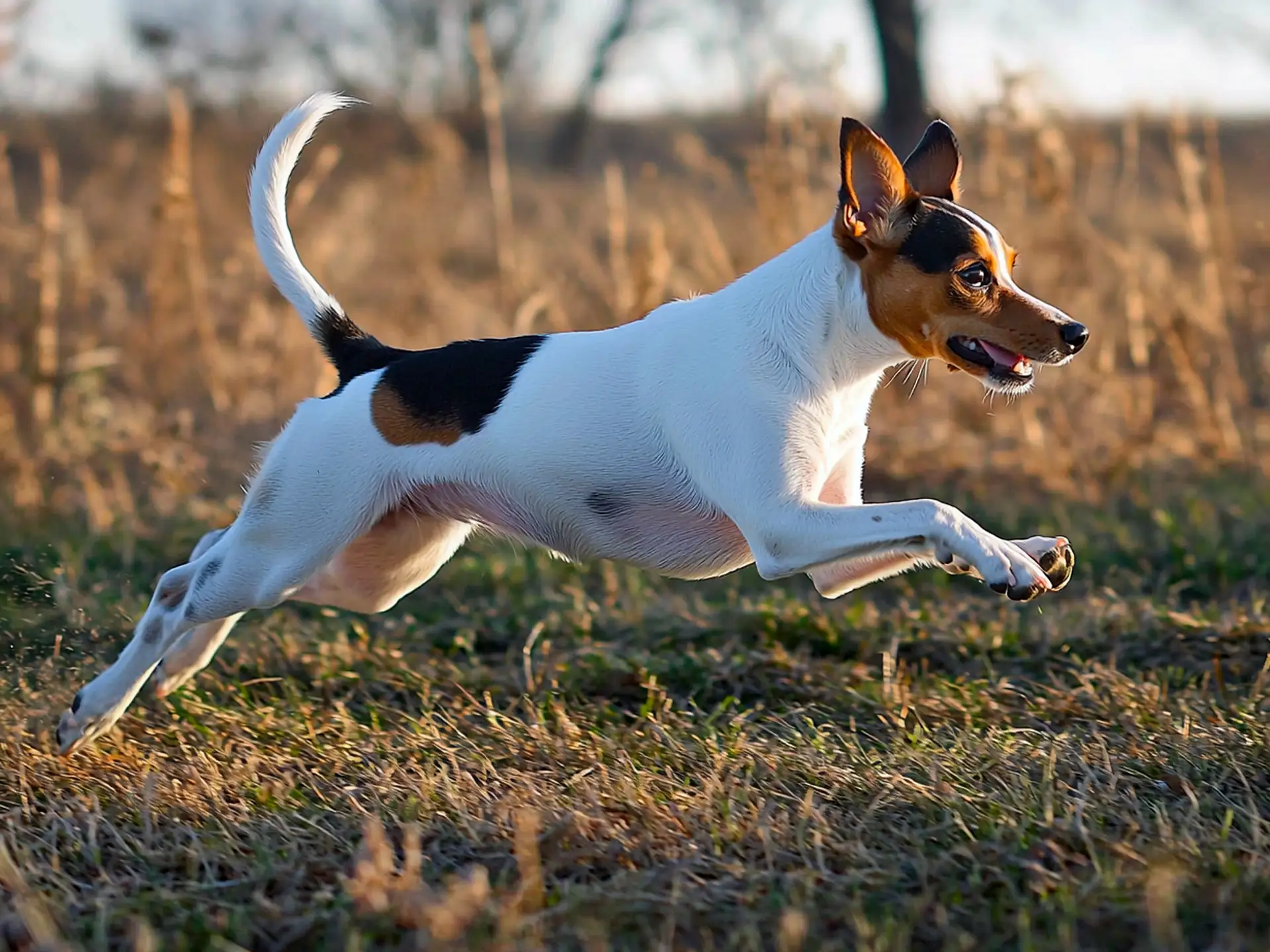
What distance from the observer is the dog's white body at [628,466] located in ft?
10.7

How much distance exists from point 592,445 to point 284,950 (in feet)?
4.65

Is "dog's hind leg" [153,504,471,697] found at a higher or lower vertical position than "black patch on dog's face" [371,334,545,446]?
lower

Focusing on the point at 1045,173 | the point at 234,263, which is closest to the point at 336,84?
the point at 234,263

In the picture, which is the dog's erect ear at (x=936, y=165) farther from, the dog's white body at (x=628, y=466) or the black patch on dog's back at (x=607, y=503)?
the black patch on dog's back at (x=607, y=503)

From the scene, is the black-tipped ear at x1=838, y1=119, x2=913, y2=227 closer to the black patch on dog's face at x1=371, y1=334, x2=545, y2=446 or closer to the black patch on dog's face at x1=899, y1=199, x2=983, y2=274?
the black patch on dog's face at x1=899, y1=199, x2=983, y2=274

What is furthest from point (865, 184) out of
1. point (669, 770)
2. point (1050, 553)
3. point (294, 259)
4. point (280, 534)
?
point (280, 534)

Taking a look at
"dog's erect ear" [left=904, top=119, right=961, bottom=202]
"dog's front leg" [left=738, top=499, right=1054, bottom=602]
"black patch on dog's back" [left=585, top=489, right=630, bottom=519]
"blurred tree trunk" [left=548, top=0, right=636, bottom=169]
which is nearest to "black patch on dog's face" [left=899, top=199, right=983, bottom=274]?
"dog's erect ear" [left=904, top=119, right=961, bottom=202]

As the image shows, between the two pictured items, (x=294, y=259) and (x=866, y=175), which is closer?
(x=866, y=175)

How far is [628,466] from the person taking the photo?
3.49 m

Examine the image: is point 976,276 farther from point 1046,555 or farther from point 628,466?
Answer: point 628,466

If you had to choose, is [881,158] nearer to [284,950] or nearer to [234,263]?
[284,950]

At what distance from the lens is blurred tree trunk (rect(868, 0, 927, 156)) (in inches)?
384

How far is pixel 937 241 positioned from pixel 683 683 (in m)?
1.70

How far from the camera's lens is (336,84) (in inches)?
790
